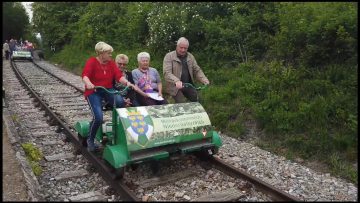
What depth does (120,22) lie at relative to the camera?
2158cm

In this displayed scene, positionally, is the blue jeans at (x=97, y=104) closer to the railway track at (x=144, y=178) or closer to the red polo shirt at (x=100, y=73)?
the red polo shirt at (x=100, y=73)

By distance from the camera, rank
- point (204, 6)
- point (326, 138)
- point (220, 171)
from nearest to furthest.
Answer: point (220, 171), point (326, 138), point (204, 6)

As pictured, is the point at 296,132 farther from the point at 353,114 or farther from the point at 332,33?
the point at 332,33

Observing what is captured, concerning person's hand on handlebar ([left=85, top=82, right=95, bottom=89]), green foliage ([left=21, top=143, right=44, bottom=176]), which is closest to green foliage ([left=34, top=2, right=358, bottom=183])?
person's hand on handlebar ([left=85, top=82, right=95, bottom=89])

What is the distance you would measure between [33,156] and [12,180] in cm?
130

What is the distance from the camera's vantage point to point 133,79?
6.59 metres

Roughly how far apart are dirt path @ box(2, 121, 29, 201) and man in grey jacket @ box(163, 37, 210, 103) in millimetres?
2789

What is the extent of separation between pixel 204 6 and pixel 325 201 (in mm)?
9586

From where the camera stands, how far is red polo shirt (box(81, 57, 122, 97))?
610 centimetres

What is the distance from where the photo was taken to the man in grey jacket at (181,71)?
270 inches

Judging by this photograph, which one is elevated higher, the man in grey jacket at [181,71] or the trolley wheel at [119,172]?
Answer: the man in grey jacket at [181,71]

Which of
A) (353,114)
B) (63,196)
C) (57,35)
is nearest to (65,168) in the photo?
(63,196)

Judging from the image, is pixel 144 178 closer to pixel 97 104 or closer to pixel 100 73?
pixel 97 104

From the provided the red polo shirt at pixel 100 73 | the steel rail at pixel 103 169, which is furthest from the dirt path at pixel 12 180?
the red polo shirt at pixel 100 73
